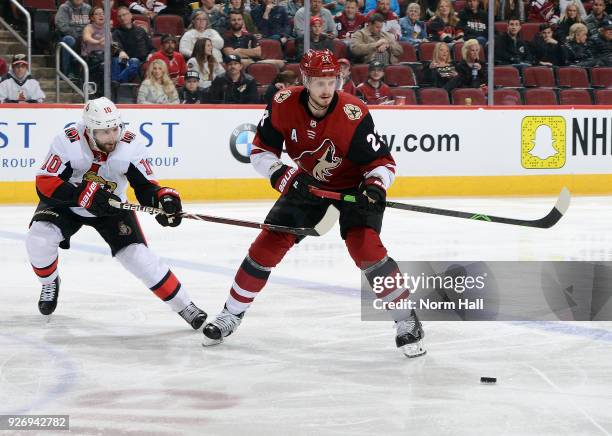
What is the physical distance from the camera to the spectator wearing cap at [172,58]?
10.2 meters

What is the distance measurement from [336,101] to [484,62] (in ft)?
23.9

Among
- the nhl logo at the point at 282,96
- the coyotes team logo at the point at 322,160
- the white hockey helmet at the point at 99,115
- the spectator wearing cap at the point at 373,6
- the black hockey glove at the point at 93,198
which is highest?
the spectator wearing cap at the point at 373,6

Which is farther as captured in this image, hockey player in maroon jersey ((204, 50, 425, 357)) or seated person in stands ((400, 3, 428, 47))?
seated person in stands ((400, 3, 428, 47))

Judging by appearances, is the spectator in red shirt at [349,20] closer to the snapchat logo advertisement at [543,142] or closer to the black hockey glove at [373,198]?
the snapchat logo advertisement at [543,142]

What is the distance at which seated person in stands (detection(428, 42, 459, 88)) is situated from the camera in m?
11.4

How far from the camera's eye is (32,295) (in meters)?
5.57

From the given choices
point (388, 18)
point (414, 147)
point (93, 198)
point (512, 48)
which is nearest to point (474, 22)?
point (512, 48)

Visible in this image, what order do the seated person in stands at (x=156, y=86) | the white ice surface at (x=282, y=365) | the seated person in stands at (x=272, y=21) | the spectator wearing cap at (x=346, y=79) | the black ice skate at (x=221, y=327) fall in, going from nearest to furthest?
the white ice surface at (x=282, y=365)
the black ice skate at (x=221, y=327)
the seated person in stands at (x=156, y=86)
the spectator wearing cap at (x=346, y=79)
the seated person in stands at (x=272, y=21)

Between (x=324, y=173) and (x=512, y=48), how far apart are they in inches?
316

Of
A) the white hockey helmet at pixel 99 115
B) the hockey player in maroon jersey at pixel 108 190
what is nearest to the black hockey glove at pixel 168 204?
the hockey player in maroon jersey at pixel 108 190

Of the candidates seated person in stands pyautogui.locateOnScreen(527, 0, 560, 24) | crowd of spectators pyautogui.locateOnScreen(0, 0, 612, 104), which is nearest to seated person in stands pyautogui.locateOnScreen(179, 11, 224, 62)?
crowd of spectators pyautogui.locateOnScreen(0, 0, 612, 104)

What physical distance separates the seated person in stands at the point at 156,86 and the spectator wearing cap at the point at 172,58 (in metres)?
0.09

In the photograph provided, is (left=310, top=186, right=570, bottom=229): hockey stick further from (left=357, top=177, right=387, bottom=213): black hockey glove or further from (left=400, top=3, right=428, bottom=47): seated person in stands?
(left=400, top=3, right=428, bottom=47): seated person in stands

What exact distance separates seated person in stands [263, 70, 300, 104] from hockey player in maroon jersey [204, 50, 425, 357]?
595 cm
